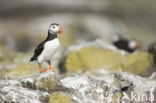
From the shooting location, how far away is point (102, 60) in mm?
15445

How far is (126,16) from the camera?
30656mm

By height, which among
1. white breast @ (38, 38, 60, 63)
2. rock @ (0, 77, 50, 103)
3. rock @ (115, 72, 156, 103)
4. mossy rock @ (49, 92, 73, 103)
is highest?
white breast @ (38, 38, 60, 63)

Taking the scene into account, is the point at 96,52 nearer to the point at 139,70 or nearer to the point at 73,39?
the point at 139,70

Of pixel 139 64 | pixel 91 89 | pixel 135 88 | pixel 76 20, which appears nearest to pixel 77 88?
pixel 91 89

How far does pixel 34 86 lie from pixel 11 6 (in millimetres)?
23812

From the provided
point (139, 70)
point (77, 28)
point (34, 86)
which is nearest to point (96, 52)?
point (139, 70)

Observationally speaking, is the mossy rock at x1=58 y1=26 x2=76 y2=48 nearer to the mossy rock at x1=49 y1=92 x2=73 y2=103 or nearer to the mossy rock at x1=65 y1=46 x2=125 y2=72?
the mossy rock at x1=65 y1=46 x2=125 y2=72

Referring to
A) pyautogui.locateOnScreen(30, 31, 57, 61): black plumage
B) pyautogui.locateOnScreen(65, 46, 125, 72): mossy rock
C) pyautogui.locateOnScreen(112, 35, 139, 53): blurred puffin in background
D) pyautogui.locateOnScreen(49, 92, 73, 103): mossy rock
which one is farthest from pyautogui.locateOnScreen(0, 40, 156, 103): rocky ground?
pyautogui.locateOnScreen(112, 35, 139, 53): blurred puffin in background

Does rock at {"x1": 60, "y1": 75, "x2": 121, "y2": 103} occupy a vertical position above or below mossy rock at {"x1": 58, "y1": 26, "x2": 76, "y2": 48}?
above

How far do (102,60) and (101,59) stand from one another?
0.07 meters

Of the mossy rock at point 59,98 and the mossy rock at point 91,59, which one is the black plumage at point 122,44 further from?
the mossy rock at point 59,98

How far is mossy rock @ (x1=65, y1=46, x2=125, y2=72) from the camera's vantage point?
15078mm

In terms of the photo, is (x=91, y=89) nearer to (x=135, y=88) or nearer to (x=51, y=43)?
(x=135, y=88)

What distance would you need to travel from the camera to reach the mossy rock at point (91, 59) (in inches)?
594
